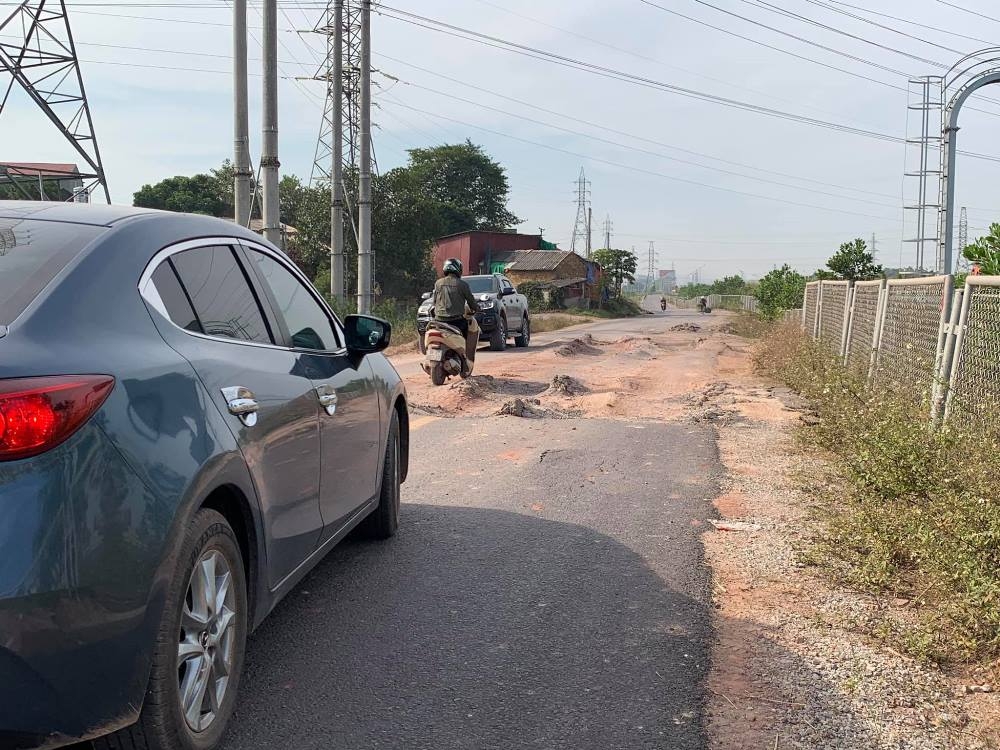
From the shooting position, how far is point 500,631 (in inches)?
154

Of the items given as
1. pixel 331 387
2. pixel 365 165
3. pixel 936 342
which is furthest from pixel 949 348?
pixel 365 165

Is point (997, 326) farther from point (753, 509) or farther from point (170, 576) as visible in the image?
point (170, 576)

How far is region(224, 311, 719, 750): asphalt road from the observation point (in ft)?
10.2

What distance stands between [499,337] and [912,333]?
43.8 feet

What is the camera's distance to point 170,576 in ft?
7.93

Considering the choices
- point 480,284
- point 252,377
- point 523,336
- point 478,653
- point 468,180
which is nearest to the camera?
point 252,377

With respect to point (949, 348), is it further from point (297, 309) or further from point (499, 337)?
point (499, 337)

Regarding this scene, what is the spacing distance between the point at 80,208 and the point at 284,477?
1.12 m

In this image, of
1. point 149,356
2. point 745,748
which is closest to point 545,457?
point 745,748

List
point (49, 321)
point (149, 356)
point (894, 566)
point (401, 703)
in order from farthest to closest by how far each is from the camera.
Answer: point (894, 566) < point (401, 703) < point (149, 356) < point (49, 321)

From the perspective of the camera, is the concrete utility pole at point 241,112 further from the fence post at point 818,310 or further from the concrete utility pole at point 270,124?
the fence post at point 818,310

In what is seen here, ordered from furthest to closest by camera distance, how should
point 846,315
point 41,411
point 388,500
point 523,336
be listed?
point 523,336 < point 846,315 < point 388,500 < point 41,411

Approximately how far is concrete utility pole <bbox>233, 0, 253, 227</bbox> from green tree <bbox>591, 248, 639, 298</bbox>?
192 ft

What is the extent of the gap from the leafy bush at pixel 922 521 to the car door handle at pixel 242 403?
270cm
